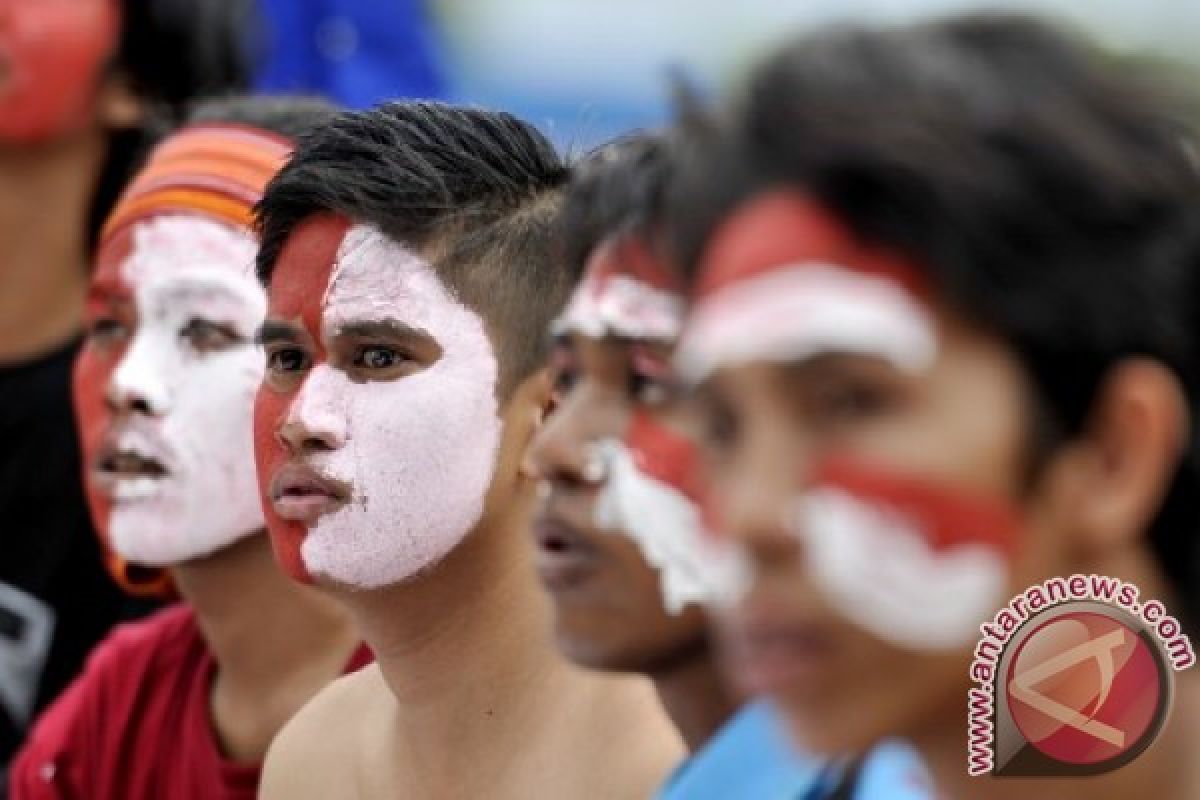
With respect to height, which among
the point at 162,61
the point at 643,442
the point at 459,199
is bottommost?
the point at 162,61

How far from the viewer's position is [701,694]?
6.44 feet

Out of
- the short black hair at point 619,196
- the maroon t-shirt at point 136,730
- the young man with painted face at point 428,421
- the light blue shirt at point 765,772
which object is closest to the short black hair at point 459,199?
the young man with painted face at point 428,421

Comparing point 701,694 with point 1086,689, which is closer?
point 1086,689

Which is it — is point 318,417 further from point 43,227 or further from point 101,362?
point 43,227

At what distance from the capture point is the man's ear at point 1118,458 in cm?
140

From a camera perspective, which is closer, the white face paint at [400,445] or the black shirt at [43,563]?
the white face paint at [400,445]

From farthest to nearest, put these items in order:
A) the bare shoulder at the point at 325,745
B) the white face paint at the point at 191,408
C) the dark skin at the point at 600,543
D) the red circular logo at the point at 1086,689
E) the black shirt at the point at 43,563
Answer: the black shirt at the point at 43,563, the white face paint at the point at 191,408, the bare shoulder at the point at 325,745, the dark skin at the point at 600,543, the red circular logo at the point at 1086,689

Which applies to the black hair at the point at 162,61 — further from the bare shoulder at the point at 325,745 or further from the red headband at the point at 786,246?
the red headband at the point at 786,246

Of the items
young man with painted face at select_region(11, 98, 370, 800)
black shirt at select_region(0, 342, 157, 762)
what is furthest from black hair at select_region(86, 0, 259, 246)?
young man with painted face at select_region(11, 98, 370, 800)

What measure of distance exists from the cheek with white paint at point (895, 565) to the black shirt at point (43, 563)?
2.52m

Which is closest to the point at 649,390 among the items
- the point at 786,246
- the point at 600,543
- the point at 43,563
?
the point at 600,543

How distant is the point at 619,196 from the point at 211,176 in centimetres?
133

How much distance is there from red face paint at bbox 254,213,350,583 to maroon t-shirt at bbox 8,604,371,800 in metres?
Result: 0.64

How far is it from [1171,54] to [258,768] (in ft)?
5.74
